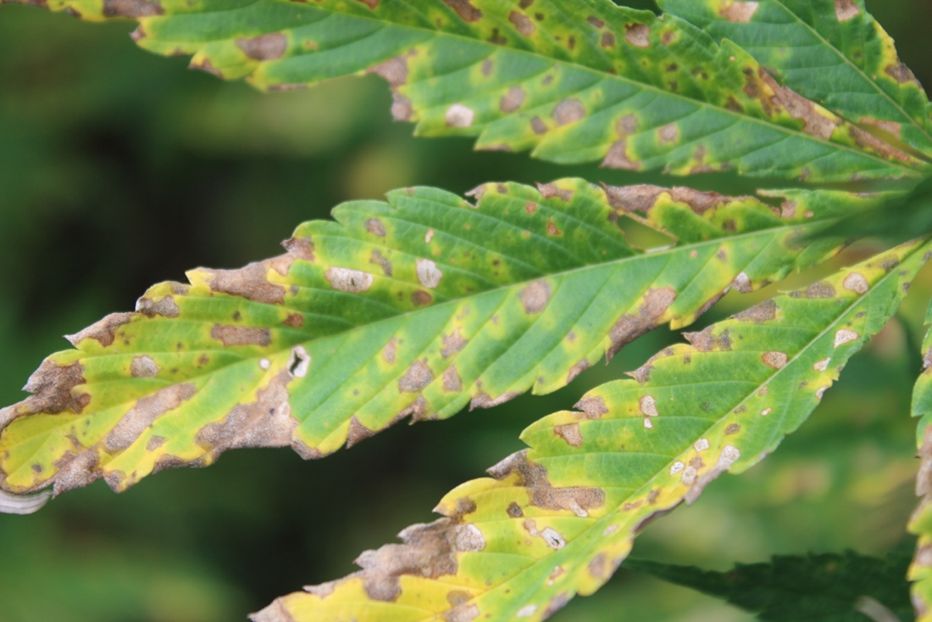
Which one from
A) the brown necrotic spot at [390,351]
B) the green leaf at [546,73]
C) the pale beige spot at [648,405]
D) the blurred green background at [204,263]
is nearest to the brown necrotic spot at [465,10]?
the green leaf at [546,73]

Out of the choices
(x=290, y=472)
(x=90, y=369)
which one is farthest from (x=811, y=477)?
(x=290, y=472)

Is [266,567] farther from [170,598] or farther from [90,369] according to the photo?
[90,369]

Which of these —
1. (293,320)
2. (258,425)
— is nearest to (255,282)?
(293,320)

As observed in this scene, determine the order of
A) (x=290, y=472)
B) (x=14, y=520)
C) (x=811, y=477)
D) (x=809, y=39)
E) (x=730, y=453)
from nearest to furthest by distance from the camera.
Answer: (x=730, y=453)
(x=809, y=39)
(x=811, y=477)
(x=14, y=520)
(x=290, y=472)

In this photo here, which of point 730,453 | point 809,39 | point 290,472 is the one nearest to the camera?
point 730,453

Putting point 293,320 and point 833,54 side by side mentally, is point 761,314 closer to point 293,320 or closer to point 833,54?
point 833,54

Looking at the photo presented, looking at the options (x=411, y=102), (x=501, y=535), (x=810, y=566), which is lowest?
(x=810, y=566)
